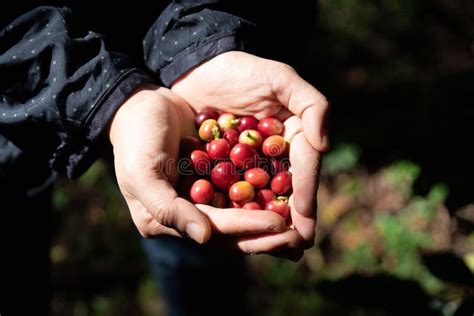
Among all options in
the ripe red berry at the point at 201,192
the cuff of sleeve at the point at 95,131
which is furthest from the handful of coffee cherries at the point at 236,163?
the cuff of sleeve at the point at 95,131

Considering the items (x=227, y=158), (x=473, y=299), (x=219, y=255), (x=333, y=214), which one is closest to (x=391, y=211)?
(x=333, y=214)

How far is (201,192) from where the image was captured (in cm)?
174

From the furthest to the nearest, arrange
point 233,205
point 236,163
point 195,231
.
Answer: point 236,163 < point 233,205 < point 195,231

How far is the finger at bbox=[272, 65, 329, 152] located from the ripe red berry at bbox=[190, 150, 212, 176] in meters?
0.37

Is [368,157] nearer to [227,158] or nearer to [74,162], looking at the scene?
[227,158]

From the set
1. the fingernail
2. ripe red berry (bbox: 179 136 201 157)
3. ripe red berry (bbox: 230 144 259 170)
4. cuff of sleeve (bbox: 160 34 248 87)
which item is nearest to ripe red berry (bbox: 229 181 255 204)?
ripe red berry (bbox: 230 144 259 170)

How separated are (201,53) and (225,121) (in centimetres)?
32

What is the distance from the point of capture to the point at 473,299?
1.29 metres

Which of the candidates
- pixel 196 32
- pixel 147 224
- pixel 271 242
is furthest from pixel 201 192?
pixel 196 32

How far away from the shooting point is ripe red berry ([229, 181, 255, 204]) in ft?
5.93

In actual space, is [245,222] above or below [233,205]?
above

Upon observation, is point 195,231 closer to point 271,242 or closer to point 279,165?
point 271,242

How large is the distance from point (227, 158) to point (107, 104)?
0.59 meters

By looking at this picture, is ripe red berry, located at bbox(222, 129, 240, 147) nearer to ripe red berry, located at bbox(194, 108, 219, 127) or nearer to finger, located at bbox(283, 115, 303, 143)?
ripe red berry, located at bbox(194, 108, 219, 127)
